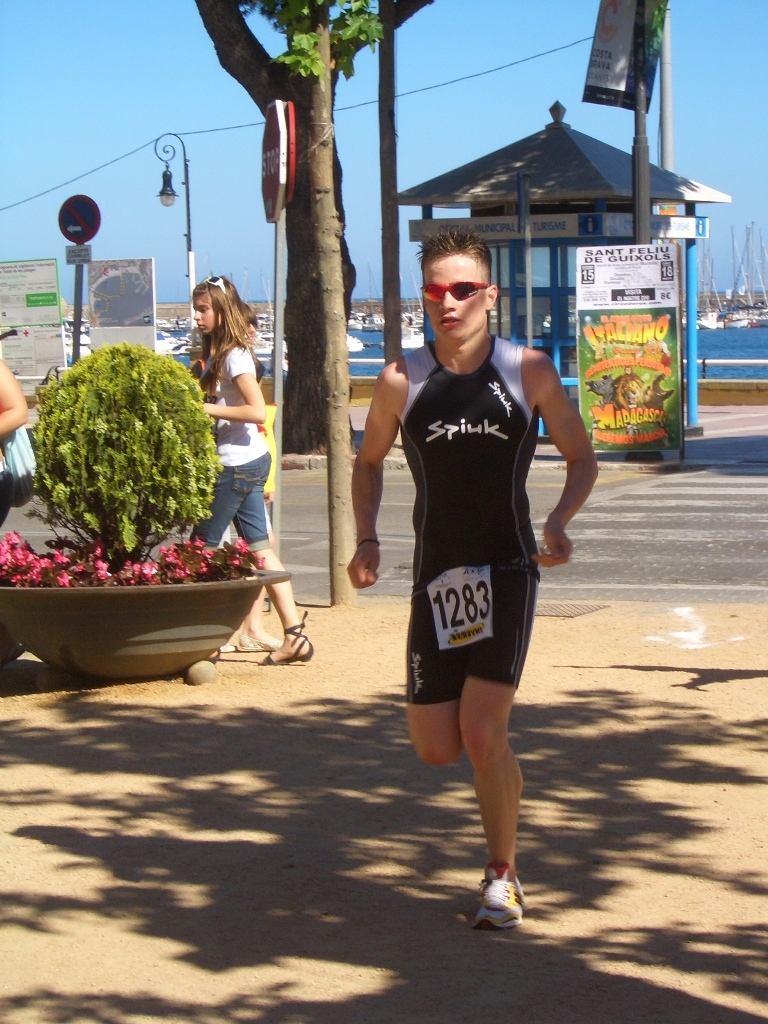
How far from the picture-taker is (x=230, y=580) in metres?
6.91

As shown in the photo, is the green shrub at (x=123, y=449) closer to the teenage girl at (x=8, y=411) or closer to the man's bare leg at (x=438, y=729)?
the teenage girl at (x=8, y=411)

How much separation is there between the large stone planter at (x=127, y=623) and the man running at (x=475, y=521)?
8.65ft

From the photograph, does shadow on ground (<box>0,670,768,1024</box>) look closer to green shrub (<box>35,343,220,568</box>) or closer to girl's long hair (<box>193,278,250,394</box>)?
green shrub (<box>35,343,220,568</box>)

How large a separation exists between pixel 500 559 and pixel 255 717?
274cm

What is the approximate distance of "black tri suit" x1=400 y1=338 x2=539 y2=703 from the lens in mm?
4078

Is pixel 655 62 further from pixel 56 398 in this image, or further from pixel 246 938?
pixel 246 938

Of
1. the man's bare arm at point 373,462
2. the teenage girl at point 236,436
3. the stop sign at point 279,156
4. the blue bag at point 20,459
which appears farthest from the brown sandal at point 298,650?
the man's bare arm at point 373,462

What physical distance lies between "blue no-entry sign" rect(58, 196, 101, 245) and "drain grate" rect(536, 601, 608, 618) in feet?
38.1

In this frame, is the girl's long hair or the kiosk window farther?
the kiosk window

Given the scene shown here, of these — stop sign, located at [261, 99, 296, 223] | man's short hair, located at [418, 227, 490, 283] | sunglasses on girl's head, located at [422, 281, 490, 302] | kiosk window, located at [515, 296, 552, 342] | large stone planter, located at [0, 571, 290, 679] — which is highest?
stop sign, located at [261, 99, 296, 223]

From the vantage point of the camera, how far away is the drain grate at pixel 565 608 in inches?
362

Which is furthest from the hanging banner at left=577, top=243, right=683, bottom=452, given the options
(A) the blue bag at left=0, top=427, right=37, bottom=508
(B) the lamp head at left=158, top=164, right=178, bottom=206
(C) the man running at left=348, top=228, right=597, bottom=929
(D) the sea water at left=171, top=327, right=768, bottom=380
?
(D) the sea water at left=171, top=327, right=768, bottom=380

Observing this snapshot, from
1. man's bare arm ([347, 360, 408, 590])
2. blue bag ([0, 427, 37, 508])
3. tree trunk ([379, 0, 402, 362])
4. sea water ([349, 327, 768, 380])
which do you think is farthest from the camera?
sea water ([349, 327, 768, 380])

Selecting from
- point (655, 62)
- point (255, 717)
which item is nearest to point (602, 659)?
point (255, 717)
